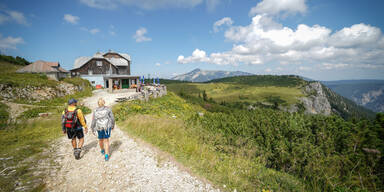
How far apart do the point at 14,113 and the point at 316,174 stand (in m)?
19.2

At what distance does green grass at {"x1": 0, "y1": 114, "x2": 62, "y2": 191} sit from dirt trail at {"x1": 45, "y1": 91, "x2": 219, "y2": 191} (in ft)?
2.19

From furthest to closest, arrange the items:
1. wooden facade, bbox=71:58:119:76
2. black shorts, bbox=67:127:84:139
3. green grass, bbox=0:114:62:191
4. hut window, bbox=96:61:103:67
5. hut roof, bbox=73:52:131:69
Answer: hut roof, bbox=73:52:131:69, hut window, bbox=96:61:103:67, wooden facade, bbox=71:58:119:76, black shorts, bbox=67:127:84:139, green grass, bbox=0:114:62:191

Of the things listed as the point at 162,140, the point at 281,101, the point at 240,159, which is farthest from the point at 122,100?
the point at 281,101

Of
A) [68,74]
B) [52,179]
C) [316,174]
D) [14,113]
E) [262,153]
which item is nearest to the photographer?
[52,179]

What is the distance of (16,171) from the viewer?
465cm

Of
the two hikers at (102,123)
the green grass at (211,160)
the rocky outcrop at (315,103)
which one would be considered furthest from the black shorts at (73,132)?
the rocky outcrop at (315,103)

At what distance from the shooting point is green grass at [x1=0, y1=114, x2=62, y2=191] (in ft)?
14.3

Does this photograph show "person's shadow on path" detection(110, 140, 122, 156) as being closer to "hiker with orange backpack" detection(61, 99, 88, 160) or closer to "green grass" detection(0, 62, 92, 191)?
"hiker with orange backpack" detection(61, 99, 88, 160)

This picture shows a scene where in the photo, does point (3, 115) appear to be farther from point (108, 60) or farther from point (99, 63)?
point (108, 60)

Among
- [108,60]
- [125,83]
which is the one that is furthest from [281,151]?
[108,60]

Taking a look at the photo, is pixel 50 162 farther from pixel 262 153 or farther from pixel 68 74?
pixel 68 74

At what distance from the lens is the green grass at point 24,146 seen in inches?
172

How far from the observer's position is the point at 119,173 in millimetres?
4848

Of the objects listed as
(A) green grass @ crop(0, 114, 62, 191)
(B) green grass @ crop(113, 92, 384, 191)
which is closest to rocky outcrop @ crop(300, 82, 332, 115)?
(B) green grass @ crop(113, 92, 384, 191)
